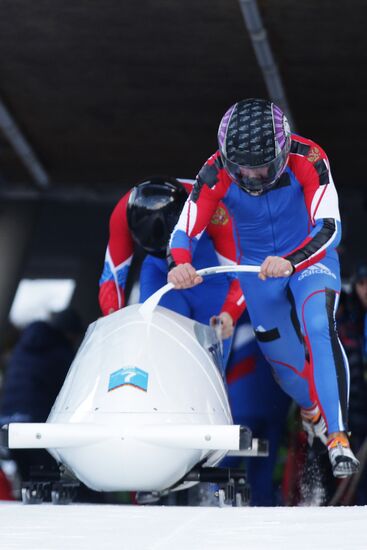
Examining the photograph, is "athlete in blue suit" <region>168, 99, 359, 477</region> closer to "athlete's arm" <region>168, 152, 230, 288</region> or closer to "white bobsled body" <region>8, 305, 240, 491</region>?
"athlete's arm" <region>168, 152, 230, 288</region>

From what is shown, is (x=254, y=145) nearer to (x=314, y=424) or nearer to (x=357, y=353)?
(x=314, y=424)

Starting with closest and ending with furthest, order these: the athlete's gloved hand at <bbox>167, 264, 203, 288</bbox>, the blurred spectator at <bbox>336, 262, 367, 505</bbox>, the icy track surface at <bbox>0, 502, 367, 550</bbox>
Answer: the icy track surface at <bbox>0, 502, 367, 550</bbox>
the athlete's gloved hand at <bbox>167, 264, 203, 288</bbox>
the blurred spectator at <bbox>336, 262, 367, 505</bbox>

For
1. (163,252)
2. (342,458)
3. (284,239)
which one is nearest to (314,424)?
(284,239)

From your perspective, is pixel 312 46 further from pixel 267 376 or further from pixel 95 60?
pixel 267 376

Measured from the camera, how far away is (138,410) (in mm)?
3521

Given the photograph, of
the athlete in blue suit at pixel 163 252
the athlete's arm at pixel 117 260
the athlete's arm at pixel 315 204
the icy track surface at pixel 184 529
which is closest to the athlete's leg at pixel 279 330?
the athlete in blue suit at pixel 163 252

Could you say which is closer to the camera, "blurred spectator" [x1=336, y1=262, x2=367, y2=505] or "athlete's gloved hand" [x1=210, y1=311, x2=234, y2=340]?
"athlete's gloved hand" [x1=210, y1=311, x2=234, y2=340]

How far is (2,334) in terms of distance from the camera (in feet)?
32.2

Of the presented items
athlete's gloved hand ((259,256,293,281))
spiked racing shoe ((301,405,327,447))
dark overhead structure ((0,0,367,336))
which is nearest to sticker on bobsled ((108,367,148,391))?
athlete's gloved hand ((259,256,293,281))

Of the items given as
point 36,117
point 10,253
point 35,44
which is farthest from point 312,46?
point 10,253

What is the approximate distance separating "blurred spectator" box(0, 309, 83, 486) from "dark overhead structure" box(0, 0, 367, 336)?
1.76 meters

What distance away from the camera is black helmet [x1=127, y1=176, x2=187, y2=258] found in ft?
15.5

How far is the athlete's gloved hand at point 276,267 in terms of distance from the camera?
12.7ft

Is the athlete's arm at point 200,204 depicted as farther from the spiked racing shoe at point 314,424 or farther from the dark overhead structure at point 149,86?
the dark overhead structure at point 149,86
